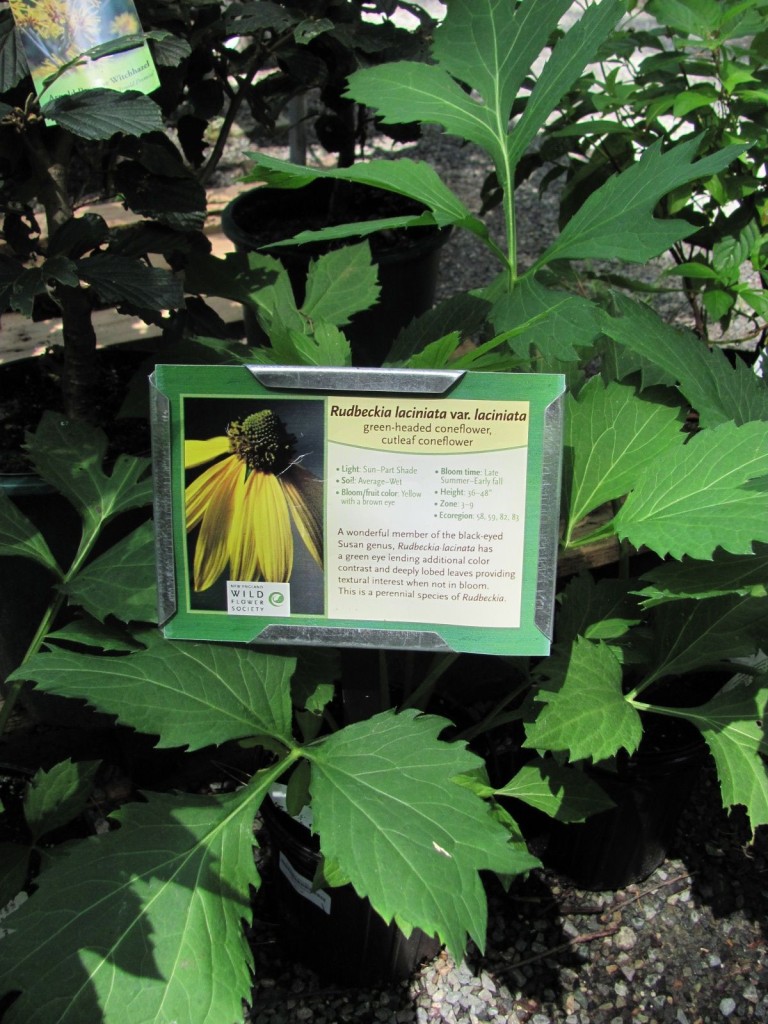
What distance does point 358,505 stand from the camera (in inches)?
33.4

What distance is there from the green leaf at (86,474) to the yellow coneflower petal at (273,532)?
0.82ft

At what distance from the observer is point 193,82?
1458 millimetres

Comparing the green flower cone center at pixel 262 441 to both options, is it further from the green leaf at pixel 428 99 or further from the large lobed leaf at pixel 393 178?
the green leaf at pixel 428 99

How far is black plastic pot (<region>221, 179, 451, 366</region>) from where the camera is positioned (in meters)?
1.87

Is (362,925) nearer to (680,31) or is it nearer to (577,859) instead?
(577,859)

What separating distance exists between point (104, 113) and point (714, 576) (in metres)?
0.81

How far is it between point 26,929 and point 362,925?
47cm

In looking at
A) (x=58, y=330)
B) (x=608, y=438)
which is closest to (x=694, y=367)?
(x=608, y=438)

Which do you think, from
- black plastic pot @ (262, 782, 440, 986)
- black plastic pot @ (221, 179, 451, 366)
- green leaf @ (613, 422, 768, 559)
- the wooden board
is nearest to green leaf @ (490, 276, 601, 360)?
green leaf @ (613, 422, 768, 559)

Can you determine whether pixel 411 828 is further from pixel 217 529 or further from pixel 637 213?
pixel 637 213

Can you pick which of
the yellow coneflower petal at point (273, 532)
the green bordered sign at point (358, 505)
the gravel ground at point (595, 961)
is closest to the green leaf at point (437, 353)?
the green bordered sign at point (358, 505)

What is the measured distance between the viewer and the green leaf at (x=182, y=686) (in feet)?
2.74

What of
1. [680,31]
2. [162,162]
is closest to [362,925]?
[162,162]

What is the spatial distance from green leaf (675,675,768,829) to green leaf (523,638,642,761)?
4.2 inches
